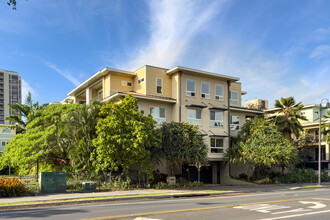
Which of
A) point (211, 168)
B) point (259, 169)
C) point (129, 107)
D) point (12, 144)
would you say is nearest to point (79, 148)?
point (129, 107)

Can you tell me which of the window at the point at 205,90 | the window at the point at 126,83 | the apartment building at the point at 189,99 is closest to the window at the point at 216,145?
the apartment building at the point at 189,99

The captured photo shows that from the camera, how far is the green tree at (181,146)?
25938mm

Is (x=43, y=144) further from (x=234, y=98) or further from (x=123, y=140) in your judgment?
(x=234, y=98)

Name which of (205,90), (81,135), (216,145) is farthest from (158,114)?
(81,135)

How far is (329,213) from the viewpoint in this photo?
470 inches

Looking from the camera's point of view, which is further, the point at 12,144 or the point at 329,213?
the point at 12,144

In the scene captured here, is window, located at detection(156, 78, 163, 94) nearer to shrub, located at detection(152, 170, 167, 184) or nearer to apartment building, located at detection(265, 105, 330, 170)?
shrub, located at detection(152, 170, 167, 184)

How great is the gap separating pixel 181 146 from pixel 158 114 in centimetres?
603

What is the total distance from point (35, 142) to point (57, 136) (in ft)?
6.00

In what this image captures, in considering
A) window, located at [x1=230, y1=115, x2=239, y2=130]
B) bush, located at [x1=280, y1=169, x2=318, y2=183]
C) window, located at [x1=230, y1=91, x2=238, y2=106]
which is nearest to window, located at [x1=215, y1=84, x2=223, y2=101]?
window, located at [x1=230, y1=115, x2=239, y2=130]

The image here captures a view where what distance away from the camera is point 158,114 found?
103 ft

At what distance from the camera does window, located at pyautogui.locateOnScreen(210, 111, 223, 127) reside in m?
33.8

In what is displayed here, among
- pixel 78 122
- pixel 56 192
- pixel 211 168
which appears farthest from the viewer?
pixel 211 168

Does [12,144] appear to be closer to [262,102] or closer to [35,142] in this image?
[35,142]
